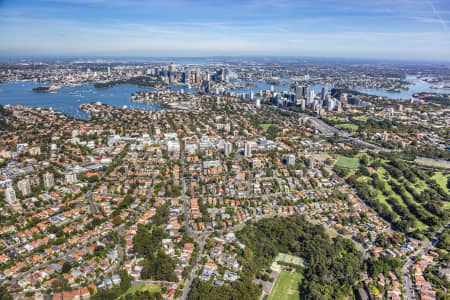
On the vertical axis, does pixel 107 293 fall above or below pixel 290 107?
below

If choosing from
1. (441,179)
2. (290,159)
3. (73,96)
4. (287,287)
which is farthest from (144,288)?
(73,96)

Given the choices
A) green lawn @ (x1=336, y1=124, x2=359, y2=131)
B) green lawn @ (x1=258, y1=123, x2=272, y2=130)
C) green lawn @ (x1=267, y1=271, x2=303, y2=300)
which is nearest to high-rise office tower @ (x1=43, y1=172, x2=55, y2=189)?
green lawn @ (x1=267, y1=271, x2=303, y2=300)

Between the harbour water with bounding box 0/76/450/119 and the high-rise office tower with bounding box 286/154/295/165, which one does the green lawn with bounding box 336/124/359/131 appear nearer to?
the high-rise office tower with bounding box 286/154/295/165

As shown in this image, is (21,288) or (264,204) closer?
(21,288)

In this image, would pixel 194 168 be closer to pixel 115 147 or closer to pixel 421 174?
pixel 115 147

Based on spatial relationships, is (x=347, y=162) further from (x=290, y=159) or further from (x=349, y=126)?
(x=349, y=126)

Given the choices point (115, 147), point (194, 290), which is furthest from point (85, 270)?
point (115, 147)
